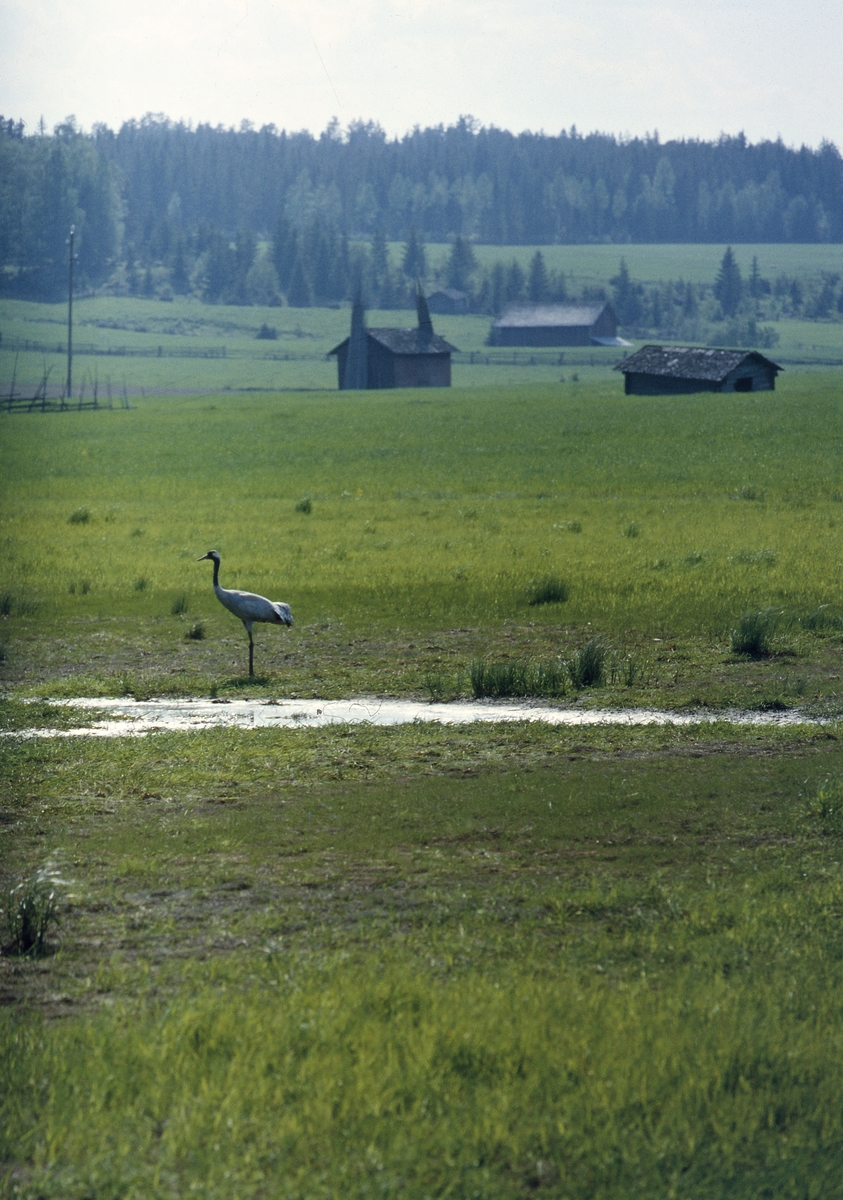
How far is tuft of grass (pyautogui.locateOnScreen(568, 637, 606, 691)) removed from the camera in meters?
17.1

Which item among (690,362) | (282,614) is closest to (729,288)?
(690,362)

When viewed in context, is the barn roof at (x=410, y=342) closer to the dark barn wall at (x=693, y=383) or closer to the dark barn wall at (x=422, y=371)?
the dark barn wall at (x=422, y=371)

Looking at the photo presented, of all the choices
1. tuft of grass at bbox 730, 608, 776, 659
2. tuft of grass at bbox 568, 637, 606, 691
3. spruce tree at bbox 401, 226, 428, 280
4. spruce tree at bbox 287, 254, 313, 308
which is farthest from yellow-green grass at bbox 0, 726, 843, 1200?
spruce tree at bbox 287, 254, 313, 308

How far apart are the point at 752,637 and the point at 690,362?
71504mm

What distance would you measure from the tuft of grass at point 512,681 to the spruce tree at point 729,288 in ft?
605

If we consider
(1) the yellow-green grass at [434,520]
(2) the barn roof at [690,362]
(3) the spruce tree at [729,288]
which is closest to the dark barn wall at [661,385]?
(2) the barn roof at [690,362]

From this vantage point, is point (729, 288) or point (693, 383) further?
point (729, 288)

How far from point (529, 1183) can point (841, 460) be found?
46181 millimetres

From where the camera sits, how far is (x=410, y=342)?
386 ft

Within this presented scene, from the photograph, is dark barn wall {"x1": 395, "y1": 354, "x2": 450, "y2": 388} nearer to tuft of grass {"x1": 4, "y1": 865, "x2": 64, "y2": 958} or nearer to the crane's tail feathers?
the crane's tail feathers

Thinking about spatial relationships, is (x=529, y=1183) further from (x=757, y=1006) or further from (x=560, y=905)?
(x=560, y=905)

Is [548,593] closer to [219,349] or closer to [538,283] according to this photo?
[219,349]

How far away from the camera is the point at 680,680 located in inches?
677

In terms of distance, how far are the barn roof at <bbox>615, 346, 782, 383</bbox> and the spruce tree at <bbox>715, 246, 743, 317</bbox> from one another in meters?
108
